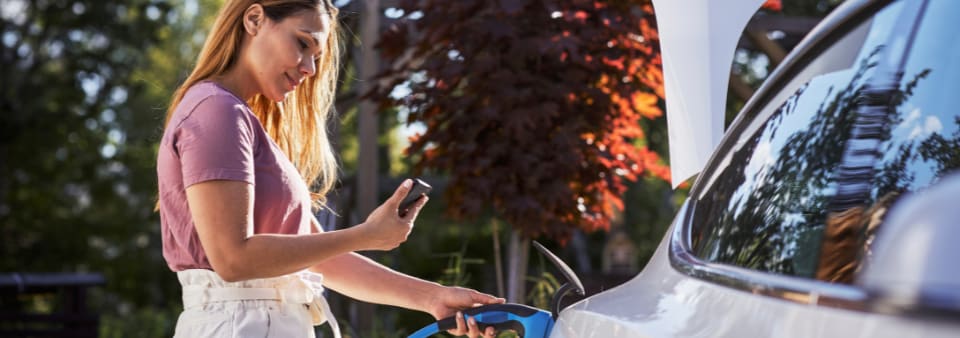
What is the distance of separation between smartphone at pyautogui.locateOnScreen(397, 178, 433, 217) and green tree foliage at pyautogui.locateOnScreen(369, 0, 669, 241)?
3776 millimetres

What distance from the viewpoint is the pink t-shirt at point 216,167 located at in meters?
1.92

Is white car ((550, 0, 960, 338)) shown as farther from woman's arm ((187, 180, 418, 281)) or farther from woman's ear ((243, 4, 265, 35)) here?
woman's ear ((243, 4, 265, 35))

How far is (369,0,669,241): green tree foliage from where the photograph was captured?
5.86 metres

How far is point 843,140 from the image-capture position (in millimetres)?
1288

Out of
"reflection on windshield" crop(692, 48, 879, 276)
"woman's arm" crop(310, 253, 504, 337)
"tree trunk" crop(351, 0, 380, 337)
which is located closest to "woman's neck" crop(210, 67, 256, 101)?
"woman's arm" crop(310, 253, 504, 337)

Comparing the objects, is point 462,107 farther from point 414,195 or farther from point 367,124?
point 414,195

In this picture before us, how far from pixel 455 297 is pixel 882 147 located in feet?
3.72

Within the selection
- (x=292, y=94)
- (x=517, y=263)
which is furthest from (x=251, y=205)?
(x=517, y=263)

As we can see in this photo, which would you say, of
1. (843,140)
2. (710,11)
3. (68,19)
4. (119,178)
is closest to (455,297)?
(843,140)

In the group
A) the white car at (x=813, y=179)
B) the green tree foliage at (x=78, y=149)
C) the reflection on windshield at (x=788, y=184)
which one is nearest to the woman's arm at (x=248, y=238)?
the white car at (x=813, y=179)

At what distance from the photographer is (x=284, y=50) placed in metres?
2.15

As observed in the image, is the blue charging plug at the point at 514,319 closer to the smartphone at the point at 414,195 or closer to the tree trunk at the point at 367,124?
the smartphone at the point at 414,195

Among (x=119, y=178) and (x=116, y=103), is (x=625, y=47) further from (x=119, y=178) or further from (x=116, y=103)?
(x=119, y=178)

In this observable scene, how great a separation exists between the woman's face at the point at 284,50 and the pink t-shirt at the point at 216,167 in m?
0.14
